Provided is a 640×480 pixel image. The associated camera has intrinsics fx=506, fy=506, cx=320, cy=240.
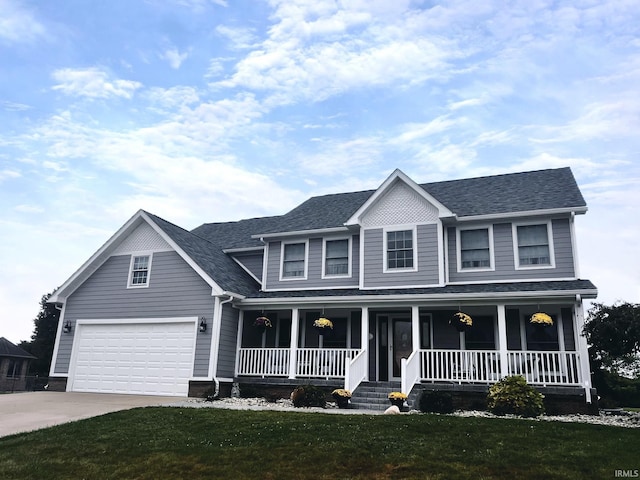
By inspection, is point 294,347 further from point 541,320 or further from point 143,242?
point 541,320

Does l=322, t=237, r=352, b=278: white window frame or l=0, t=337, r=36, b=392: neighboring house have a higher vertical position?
l=322, t=237, r=352, b=278: white window frame

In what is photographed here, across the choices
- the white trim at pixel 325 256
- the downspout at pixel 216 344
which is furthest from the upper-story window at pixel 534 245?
the downspout at pixel 216 344

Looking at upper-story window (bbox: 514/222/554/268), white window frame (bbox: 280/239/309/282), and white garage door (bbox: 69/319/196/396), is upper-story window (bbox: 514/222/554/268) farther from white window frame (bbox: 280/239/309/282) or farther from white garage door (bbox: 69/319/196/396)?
white garage door (bbox: 69/319/196/396)

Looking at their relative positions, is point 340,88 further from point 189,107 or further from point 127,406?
point 127,406

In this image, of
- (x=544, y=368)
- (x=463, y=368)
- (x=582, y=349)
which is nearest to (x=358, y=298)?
(x=463, y=368)

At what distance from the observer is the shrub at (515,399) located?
11766 millimetres

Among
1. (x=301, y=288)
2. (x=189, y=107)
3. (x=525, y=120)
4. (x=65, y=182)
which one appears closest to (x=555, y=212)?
(x=525, y=120)

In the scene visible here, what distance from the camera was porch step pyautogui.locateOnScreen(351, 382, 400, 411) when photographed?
1334 cm

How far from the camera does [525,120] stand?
1698cm

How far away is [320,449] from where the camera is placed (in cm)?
786

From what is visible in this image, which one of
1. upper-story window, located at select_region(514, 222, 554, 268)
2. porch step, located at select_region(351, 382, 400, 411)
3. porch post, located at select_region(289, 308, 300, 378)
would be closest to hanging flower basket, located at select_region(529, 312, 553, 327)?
upper-story window, located at select_region(514, 222, 554, 268)

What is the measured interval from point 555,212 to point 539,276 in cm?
196

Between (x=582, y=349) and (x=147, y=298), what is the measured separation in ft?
44.2

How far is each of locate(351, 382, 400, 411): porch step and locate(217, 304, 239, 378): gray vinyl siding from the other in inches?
176
